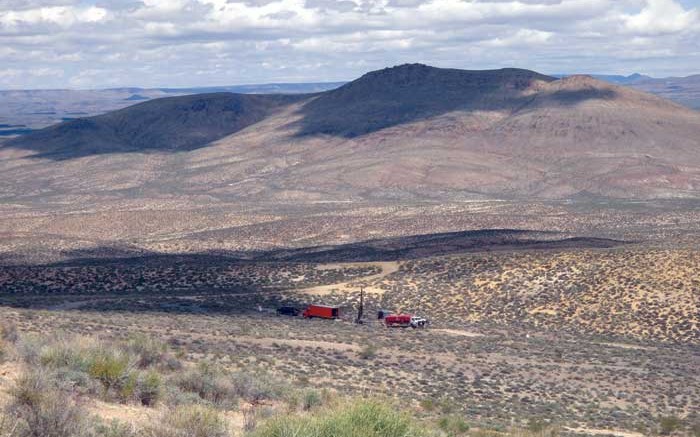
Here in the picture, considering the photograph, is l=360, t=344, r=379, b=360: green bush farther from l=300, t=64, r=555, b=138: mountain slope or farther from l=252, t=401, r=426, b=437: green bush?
l=300, t=64, r=555, b=138: mountain slope

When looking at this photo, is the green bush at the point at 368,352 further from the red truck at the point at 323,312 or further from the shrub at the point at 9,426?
the shrub at the point at 9,426

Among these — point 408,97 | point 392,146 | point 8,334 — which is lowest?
point 392,146

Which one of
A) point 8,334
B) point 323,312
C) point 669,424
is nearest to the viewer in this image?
point 8,334

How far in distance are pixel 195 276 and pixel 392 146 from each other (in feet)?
326

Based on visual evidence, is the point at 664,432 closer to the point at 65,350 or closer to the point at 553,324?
the point at 65,350

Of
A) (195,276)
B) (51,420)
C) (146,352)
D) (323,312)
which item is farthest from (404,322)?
(51,420)

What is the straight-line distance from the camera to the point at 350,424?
1066cm

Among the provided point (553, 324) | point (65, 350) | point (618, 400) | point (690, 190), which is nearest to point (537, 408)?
point (618, 400)

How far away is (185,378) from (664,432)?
1143 cm

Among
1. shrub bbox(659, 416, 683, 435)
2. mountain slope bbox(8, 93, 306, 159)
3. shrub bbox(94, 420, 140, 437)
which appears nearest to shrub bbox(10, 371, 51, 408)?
shrub bbox(94, 420, 140, 437)

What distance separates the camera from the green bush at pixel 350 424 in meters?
10.4

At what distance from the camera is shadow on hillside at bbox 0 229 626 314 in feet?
131

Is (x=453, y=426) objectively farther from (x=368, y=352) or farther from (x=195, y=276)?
(x=195, y=276)

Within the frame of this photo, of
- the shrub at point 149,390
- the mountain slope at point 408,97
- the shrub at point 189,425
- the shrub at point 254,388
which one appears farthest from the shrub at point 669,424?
the mountain slope at point 408,97
